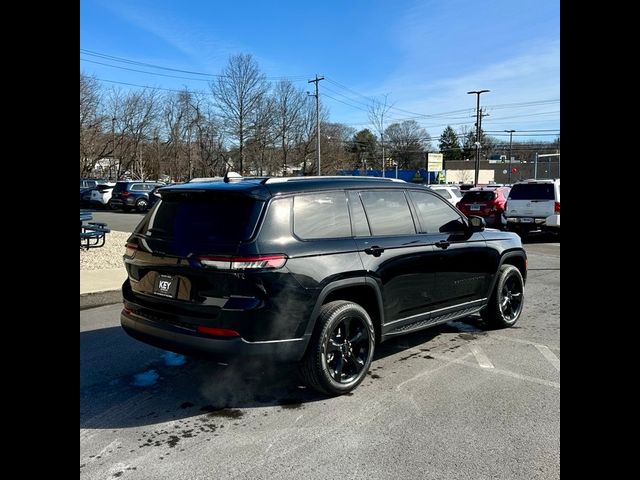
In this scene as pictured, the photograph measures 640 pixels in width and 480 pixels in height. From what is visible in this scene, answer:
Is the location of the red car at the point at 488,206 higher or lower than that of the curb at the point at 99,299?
higher

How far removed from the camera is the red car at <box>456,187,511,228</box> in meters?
18.2

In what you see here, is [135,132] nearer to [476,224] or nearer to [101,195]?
[101,195]

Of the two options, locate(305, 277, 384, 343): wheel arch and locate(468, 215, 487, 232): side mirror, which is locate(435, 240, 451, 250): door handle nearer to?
locate(468, 215, 487, 232): side mirror

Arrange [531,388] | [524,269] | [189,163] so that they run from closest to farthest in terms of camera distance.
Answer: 1. [531,388]
2. [524,269]
3. [189,163]

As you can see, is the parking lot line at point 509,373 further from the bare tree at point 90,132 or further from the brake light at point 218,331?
the bare tree at point 90,132

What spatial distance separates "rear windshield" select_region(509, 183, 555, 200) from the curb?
41.6 ft

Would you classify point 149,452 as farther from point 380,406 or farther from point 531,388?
point 531,388

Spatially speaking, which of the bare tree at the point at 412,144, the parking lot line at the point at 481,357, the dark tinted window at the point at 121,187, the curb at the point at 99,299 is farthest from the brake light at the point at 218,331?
the bare tree at the point at 412,144

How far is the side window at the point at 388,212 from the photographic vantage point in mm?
4551

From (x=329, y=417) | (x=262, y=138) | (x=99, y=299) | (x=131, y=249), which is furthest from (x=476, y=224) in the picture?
(x=262, y=138)

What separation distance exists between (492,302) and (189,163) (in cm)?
4806

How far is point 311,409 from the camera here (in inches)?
152
